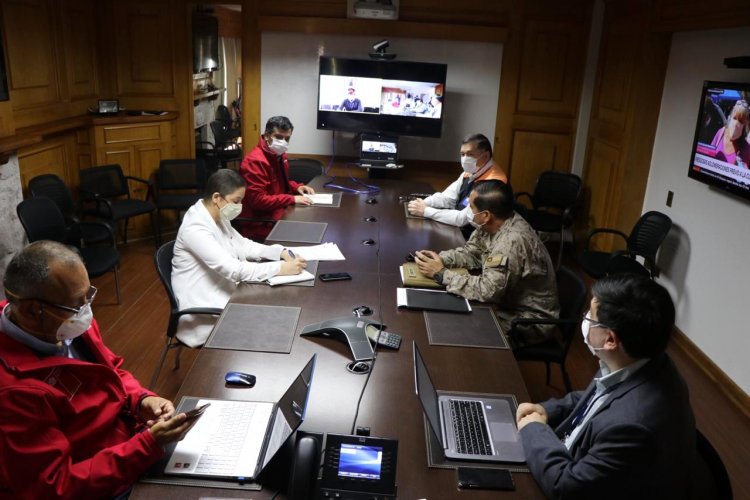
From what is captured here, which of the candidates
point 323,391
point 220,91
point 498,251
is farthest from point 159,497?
point 220,91

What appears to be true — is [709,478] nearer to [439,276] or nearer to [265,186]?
[439,276]

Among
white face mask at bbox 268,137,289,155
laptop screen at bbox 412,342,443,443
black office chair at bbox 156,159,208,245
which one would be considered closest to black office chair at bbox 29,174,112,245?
black office chair at bbox 156,159,208,245

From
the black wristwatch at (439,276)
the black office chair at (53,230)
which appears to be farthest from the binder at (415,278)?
the black office chair at (53,230)

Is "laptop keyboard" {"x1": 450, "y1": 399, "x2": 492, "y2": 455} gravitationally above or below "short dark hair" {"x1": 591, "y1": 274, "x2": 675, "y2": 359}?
below

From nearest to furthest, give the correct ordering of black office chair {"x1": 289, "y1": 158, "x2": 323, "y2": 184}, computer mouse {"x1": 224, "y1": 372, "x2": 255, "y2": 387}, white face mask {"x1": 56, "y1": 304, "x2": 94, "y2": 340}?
white face mask {"x1": 56, "y1": 304, "x2": 94, "y2": 340} → computer mouse {"x1": 224, "y1": 372, "x2": 255, "y2": 387} → black office chair {"x1": 289, "y1": 158, "x2": 323, "y2": 184}

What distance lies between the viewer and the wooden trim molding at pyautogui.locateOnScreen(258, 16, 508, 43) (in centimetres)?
602

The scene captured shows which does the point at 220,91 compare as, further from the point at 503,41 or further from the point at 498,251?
the point at 498,251

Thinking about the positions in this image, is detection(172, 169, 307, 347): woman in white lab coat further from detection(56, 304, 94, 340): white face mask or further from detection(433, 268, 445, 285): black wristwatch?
A: detection(56, 304, 94, 340): white face mask

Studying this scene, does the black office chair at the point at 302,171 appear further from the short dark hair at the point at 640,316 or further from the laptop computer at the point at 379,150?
the short dark hair at the point at 640,316

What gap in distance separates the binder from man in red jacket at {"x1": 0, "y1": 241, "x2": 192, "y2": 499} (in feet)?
4.65

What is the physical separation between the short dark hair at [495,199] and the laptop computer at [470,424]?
49.3 inches

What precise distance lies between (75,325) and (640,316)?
5.28ft

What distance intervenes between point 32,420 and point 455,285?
74.9 inches

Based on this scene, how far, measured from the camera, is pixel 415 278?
3.06 metres
